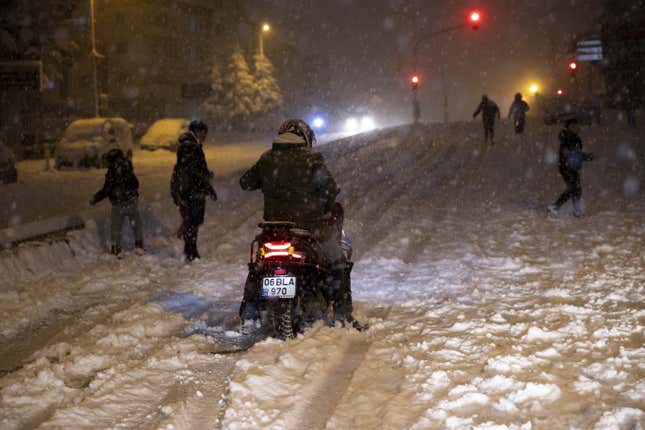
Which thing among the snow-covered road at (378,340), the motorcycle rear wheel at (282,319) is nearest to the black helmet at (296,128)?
the motorcycle rear wheel at (282,319)

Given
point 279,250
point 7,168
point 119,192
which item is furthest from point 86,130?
point 279,250

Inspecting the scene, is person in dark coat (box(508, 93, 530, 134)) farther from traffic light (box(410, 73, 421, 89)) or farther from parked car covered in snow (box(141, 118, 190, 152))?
parked car covered in snow (box(141, 118, 190, 152))

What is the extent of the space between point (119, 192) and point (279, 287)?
204 inches

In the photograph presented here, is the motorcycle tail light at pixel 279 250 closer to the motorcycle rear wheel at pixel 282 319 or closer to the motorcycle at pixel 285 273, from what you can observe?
the motorcycle at pixel 285 273

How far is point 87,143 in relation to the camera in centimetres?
2428

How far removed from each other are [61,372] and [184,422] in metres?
1.54

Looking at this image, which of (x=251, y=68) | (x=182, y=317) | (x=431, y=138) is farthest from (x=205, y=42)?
(x=182, y=317)

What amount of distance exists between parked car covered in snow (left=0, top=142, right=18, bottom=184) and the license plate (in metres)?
16.4

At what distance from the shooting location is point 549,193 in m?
16.1

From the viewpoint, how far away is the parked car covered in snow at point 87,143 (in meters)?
24.0

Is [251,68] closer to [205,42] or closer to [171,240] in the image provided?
[205,42]

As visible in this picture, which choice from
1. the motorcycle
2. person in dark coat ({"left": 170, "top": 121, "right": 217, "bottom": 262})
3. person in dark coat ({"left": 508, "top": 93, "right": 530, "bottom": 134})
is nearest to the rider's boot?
the motorcycle

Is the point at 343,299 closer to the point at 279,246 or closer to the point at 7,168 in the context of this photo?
the point at 279,246

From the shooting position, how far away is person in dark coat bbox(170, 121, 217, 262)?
30.1 feet
